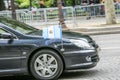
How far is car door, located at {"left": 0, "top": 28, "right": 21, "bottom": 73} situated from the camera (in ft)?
29.8

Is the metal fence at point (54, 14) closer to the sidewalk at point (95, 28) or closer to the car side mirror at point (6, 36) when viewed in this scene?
the sidewalk at point (95, 28)

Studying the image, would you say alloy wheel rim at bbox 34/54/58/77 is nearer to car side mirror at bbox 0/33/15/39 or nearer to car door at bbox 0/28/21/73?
car door at bbox 0/28/21/73

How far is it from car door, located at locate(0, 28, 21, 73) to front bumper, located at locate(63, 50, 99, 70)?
96cm

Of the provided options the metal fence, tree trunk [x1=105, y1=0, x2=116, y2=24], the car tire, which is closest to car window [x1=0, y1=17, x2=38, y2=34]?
the car tire

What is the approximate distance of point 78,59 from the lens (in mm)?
9164

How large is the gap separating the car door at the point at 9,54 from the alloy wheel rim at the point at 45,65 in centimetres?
38

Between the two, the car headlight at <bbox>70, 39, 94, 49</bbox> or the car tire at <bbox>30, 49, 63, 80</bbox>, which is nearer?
the car tire at <bbox>30, 49, 63, 80</bbox>

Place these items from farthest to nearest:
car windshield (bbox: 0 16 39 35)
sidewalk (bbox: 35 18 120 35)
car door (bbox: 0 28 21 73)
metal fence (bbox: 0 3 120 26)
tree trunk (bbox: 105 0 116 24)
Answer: metal fence (bbox: 0 3 120 26)
tree trunk (bbox: 105 0 116 24)
sidewalk (bbox: 35 18 120 35)
car windshield (bbox: 0 16 39 35)
car door (bbox: 0 28 21 73)

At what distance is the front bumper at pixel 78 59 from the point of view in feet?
30.0

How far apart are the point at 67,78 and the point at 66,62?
1.67ft

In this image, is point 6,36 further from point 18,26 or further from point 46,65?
point 46,65

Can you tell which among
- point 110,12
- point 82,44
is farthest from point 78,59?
point 110,12

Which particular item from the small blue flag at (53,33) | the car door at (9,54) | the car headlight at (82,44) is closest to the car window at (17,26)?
the car door at (9,54)

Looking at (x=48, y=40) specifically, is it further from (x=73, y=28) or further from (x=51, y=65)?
(x=73, y=28)
